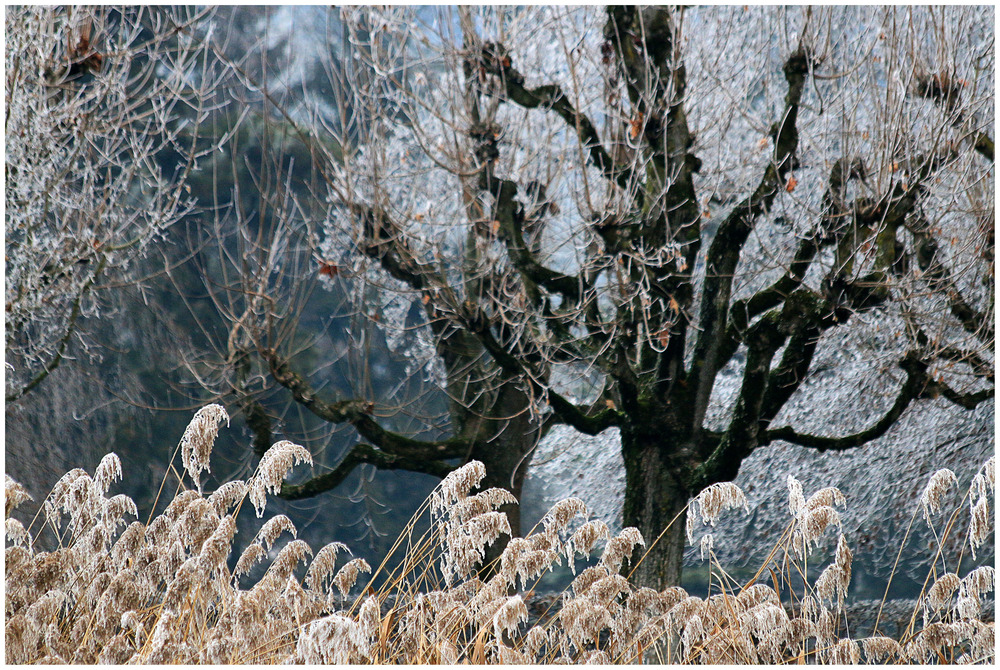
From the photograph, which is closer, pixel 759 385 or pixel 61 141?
pixel 759 385

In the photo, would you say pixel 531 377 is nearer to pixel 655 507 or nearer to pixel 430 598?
pixel 655 507

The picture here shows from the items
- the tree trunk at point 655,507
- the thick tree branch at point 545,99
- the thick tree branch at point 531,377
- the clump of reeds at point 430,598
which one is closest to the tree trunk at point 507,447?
the thick tree branch at point 531,377

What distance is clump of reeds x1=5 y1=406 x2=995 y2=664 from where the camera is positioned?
8.02 feet

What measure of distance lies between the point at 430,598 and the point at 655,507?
178 cm

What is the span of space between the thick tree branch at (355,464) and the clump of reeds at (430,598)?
1388 millimetres

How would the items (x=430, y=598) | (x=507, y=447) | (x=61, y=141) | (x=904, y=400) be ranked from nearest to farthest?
(x=430, y=598)
(x=904, y=400)
(x=507, y=447)
(x=61, y=141)

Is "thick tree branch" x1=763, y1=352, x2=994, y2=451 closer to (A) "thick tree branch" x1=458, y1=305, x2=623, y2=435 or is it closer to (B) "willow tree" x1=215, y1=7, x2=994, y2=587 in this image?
(B) "willow tree" x1=215, y1=7, x2=994, y2=587

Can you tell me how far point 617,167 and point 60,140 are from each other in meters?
3.94

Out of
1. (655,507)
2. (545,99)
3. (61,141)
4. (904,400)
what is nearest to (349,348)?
(545,99)

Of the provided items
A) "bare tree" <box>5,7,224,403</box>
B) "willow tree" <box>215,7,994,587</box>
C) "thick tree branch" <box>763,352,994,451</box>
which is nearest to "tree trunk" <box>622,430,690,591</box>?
"willow tree" <box>215,7,994,587</box>

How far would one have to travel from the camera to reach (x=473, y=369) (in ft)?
16.0

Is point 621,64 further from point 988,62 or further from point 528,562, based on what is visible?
point 528,562

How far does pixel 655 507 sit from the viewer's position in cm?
407

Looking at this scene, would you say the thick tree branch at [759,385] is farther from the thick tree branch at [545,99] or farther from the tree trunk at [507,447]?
the tree trunk at [507,447]
